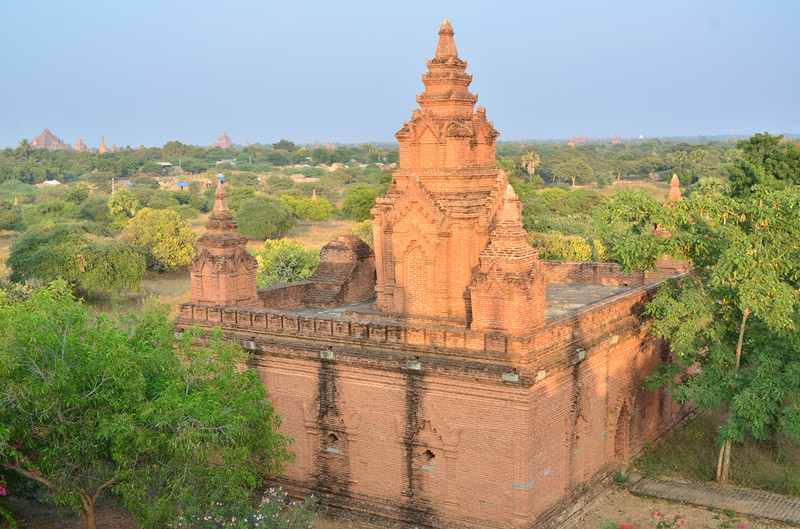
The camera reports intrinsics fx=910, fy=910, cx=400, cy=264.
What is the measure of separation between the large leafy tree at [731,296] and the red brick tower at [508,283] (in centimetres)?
481

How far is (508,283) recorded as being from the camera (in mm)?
17609

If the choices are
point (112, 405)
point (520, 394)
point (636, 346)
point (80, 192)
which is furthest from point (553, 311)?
point (80, 192)

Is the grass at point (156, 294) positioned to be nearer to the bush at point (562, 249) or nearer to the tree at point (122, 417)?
the bush at point (562, 249)

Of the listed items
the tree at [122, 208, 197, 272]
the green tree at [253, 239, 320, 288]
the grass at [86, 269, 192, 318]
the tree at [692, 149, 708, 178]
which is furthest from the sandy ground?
the tree at [692, 149, 708, 178]

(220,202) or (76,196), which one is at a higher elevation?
(220,202)

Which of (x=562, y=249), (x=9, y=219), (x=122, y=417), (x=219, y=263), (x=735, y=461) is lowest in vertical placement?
(x=735, y=461)

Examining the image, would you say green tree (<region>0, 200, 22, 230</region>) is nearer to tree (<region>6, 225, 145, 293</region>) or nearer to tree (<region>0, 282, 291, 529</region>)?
Answer: tree (<region>6, 225, 145, 293</region>)

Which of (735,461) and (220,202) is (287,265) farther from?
(735,461)

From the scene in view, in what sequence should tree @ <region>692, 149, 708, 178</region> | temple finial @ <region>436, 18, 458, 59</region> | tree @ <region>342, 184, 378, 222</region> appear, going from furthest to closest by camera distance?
tree @ <region>692, 149, 708, 178</region>
tree @ <region>342, 184, 378, 222</region>
temple finial @ <region>436, 18, 458, 59</region>

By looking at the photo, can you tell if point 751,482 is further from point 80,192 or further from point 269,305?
point 80,192

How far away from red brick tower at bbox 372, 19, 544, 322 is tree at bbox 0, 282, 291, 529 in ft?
17.0

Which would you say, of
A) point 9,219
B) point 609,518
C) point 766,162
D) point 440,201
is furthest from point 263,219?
A: point 609,518

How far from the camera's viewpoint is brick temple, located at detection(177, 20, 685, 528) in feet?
58.3

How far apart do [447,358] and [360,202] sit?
63.3m
